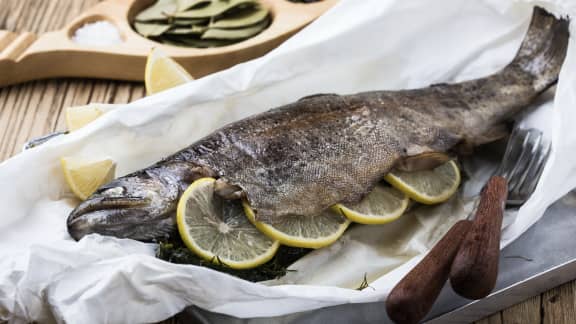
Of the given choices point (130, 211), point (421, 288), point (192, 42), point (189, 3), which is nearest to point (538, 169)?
point (421, 288)

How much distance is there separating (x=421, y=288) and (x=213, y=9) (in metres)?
1.90

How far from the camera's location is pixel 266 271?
2080 millimetres

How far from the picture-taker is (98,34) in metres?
3.25

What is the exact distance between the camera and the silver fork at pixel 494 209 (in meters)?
1.75

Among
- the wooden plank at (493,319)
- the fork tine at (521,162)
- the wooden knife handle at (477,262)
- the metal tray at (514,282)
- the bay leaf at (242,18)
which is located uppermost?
the wooden knife handle at (477,262)

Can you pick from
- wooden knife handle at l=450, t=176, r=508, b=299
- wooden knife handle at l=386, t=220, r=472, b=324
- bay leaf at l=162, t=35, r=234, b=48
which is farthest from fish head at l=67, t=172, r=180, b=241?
bay leaf at l=162, t=35, r=234, b=48

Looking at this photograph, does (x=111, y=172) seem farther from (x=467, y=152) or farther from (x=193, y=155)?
(x=467, y=152)

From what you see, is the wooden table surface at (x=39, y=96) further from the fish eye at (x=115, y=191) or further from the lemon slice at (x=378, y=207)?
the lemon slice at (x=378, y=207)

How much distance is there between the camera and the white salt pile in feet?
10.5

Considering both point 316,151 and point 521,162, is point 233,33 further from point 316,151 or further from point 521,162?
point 521,162

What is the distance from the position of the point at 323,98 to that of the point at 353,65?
1.46 feet

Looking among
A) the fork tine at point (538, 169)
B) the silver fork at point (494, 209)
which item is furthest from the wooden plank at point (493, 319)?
the fork tine at point (538, 169)

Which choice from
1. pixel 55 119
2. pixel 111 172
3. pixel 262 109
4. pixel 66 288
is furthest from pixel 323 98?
pixel 55 119

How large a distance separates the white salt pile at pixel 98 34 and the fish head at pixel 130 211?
135 centimetres
